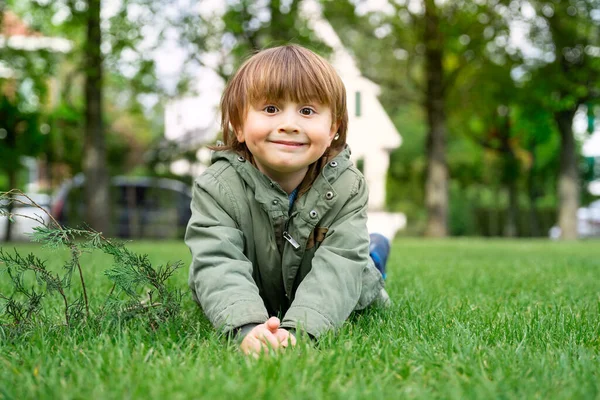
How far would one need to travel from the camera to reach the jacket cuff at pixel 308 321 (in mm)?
2371

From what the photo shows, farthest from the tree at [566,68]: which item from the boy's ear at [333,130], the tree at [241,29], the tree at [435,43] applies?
the boy's ear at [333,130]

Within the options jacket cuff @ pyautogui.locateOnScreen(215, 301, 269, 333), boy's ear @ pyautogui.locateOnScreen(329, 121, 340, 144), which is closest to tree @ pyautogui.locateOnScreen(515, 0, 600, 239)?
boy's ear @ pyautogui.locateOnScreen(329, 121, 340, 144)

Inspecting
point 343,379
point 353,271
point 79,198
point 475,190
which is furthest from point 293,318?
point 475,190

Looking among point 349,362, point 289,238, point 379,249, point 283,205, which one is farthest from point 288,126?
point 379,249

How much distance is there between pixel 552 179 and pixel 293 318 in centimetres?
2943

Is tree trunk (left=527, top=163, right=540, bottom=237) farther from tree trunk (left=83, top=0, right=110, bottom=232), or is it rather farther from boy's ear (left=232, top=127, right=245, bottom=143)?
boy's ear (left=232, top=127, right=245, bottom=143)

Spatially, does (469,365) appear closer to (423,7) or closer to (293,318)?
(293,318)

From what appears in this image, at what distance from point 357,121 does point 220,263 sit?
17186mm

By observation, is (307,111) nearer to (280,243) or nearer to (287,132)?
(287,132)

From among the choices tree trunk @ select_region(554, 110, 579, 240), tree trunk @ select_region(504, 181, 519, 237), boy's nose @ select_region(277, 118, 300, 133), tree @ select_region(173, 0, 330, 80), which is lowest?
tree trunk @ select_region(504, 181, 519, 237)

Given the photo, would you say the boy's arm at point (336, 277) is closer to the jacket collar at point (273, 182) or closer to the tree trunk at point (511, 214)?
the jacket collar at point (273, 182)

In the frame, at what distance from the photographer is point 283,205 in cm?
275

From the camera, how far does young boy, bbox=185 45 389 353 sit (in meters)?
2.56

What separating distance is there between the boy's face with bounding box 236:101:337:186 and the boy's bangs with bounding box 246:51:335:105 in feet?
0.10
